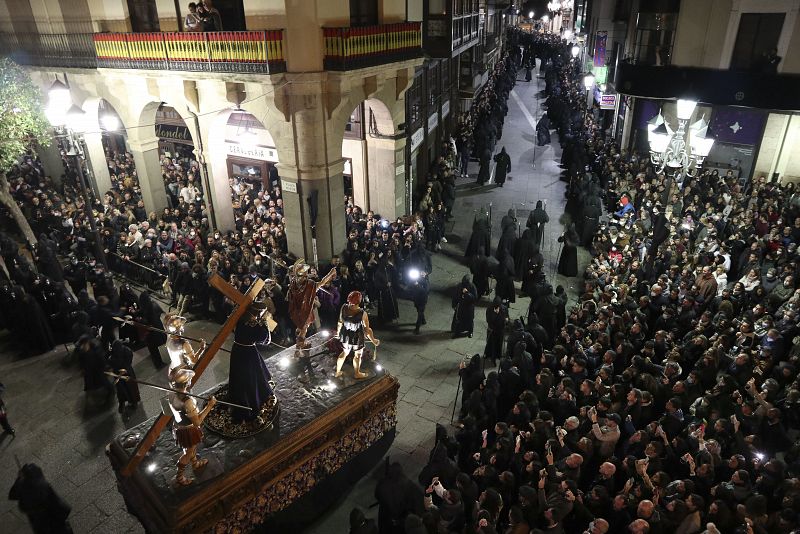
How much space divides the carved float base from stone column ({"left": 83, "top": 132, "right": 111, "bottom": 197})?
15.0 metres

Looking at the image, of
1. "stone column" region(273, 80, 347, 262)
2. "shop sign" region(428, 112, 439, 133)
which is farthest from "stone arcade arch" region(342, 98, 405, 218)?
"shop sign" region(428, 112, 439, 133)

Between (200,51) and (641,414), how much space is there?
40.8 feet

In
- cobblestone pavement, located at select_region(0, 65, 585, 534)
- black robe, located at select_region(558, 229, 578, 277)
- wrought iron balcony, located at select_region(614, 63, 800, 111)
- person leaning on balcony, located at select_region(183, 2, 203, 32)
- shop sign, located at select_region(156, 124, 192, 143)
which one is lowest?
cobblestone pavement, located at select_region(0, 65, 585, 534)

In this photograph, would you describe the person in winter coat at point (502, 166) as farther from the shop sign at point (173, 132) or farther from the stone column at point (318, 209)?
the shop sign at point (173, 132)

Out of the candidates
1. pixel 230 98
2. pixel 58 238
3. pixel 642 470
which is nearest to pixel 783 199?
pixel 642 470

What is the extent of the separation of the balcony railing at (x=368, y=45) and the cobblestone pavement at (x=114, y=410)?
6233mm

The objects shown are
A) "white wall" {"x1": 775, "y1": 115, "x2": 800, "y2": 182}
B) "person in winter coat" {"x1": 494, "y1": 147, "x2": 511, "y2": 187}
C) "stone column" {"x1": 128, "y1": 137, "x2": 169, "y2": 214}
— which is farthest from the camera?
"person in winter coat" {"x1": 494, "y1": 147, "x2": 511, "y2": 187}

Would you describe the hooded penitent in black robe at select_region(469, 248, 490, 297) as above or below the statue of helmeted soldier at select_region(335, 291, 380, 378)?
below

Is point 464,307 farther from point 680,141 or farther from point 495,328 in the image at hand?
point 680,141

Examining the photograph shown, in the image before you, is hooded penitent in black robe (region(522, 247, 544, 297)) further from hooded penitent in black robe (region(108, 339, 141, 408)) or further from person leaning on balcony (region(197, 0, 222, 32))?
person leaning on balcony (region(197, 0, 222, 32))

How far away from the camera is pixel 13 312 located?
1219cm

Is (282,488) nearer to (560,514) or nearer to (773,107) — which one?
(560,514)

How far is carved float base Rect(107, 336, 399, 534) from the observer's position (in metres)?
6.60

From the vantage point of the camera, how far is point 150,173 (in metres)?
18.5
